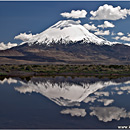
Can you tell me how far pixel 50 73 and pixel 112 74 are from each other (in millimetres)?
19711

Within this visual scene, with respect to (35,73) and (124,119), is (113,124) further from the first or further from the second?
(35,73)

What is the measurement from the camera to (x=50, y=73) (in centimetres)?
7988

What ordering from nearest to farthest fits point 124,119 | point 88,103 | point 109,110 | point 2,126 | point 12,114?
point 2,126 → point 124,119 → point 12,114 → point 109,110 → point 88,103

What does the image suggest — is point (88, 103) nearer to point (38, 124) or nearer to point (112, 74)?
point (38, 124)

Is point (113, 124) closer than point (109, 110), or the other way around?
point (113, 124)

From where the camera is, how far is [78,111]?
80.2 ft

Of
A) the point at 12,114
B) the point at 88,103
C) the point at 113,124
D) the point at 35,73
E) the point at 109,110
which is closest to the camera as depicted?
the point at 113,124

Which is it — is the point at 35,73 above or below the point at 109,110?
above

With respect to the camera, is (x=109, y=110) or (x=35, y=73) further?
(x=35, y=73)

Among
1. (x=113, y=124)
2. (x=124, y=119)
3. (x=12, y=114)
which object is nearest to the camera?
(x=113, y=124)

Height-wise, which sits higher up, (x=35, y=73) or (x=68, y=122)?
(x=35, y=73)

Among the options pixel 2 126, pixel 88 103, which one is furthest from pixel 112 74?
pixel 2 126

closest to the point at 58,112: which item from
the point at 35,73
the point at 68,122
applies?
the point at 68,122

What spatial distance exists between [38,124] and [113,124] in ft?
19.2
